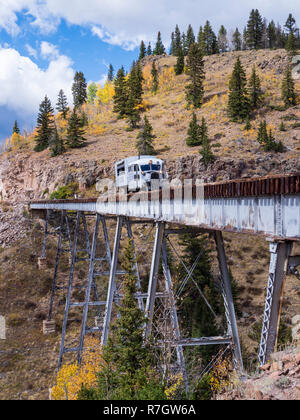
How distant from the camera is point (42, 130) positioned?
61.9m

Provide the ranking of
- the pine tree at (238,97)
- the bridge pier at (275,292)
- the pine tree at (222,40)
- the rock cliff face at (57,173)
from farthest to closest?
the pine tree at (222,40) < the pine tree at (238,97) < the rock cliff face at (57,173) < the bridge pier at (275,292)

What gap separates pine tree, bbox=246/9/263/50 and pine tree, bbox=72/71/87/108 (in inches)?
2021

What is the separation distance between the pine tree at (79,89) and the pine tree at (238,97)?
53.0 meters

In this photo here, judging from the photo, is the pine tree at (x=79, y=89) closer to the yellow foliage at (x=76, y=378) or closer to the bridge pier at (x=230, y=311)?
the yellow foliage at (x=76, y=378)

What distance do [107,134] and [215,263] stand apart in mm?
38068

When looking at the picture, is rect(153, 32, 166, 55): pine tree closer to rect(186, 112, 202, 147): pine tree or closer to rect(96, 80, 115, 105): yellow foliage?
rect(96, 80, 115, 105): yellow foliage

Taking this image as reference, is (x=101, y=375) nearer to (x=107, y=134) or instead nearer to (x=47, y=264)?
(x=47, y=264)

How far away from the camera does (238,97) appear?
52375 millimetres

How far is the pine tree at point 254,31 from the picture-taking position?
98944mm

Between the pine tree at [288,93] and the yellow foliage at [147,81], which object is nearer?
the pine tree at [288,93]

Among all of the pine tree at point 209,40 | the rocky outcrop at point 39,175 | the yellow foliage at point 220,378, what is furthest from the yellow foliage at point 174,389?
the pine tree at point 209,40

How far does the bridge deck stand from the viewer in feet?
16.2

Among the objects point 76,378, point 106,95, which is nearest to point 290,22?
point 106,95
